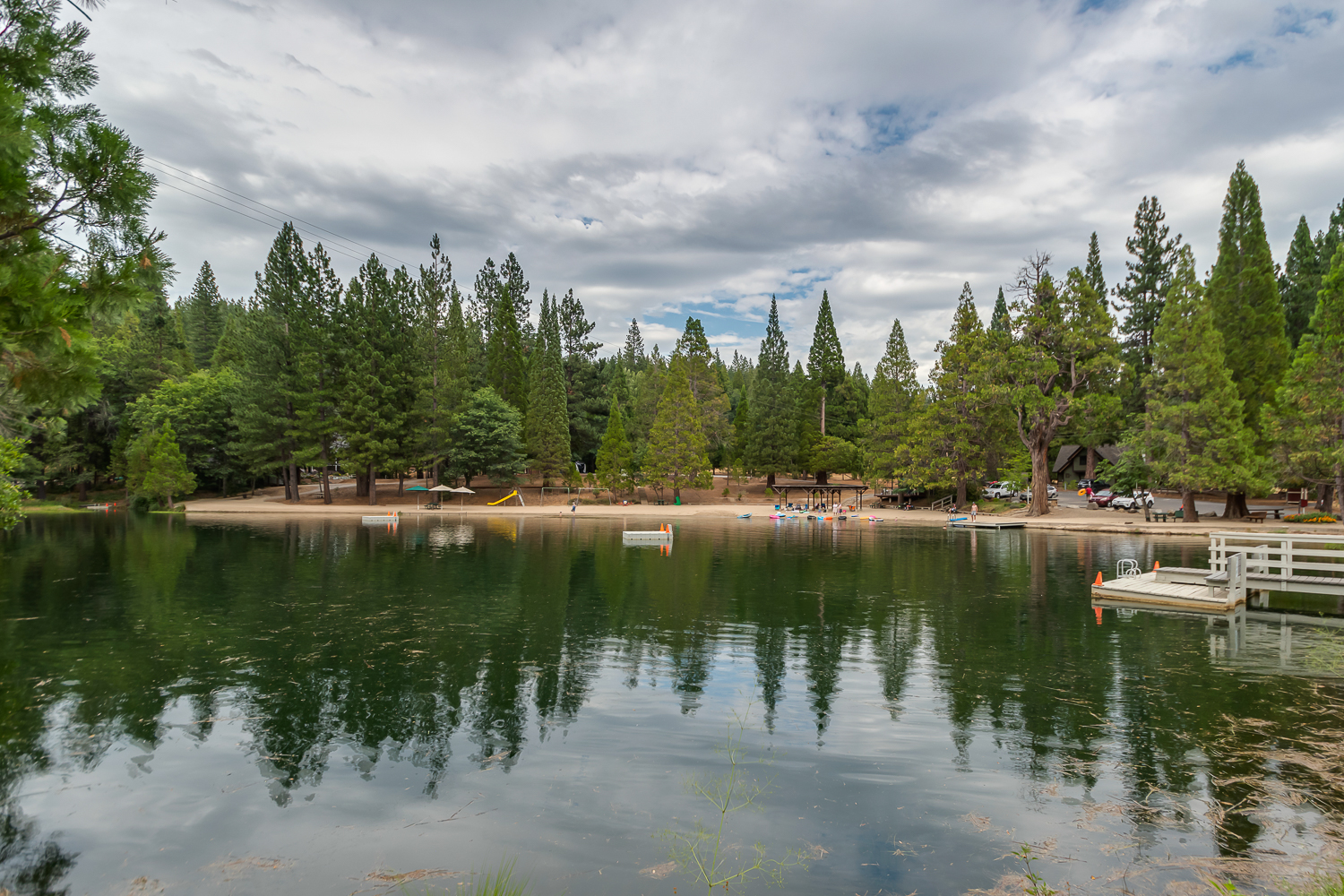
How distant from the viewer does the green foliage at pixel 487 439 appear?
6512cm

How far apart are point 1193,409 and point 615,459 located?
45.1 metres

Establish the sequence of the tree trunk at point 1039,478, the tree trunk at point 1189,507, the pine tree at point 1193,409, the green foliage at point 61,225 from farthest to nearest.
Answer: the tree trunk at point 1039,478 → the tree trunk at point 1189,507 → the pine tree at point 1193,409 → the green foliage at point 61,225

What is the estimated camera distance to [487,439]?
2584 inches

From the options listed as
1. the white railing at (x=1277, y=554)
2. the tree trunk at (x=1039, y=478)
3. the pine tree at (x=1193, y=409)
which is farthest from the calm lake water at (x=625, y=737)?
the tree trunk at (x=1039, y=478)

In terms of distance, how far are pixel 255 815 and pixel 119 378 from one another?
79354 millimetres

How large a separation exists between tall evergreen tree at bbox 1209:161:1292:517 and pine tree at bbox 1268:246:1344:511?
9857 mm

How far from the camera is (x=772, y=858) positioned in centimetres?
634

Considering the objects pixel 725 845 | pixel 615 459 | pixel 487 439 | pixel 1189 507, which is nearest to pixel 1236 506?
pixel 1189 507

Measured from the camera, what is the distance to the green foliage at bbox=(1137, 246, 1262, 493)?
38.9 metres

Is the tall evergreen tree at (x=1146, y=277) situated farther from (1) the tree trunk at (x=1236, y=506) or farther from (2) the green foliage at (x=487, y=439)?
(2) the green foliage at (x=487, y=439)

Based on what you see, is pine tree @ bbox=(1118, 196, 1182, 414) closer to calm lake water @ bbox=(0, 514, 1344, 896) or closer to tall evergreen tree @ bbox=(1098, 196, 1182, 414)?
tall evergreen tree @ bbox=(1098, 196, 1182, 414)

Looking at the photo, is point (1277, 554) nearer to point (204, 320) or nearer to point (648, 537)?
point (648, 537)

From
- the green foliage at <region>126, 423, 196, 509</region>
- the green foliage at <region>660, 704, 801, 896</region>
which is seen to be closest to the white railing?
the green foliage at <region>660, 704, 801, 896</region>

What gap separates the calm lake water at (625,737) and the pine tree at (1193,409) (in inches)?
1010
